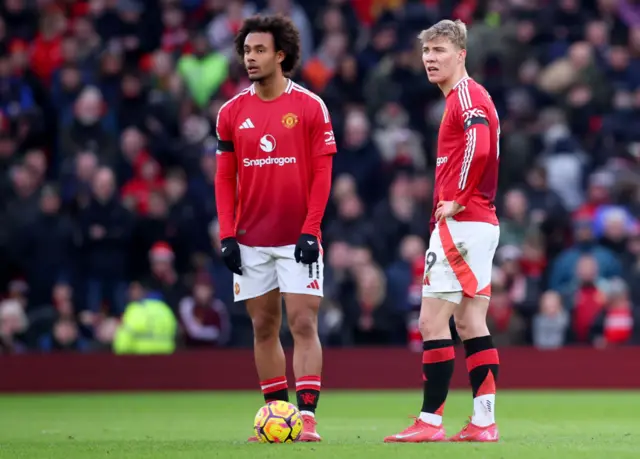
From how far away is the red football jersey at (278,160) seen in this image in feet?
29.9

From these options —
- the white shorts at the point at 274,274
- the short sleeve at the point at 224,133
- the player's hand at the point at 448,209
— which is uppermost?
the short sleeve at the point at 224,133

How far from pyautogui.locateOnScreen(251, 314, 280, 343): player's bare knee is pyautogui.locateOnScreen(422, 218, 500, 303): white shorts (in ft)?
3.65

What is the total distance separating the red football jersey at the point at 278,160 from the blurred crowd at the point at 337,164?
7571 mm

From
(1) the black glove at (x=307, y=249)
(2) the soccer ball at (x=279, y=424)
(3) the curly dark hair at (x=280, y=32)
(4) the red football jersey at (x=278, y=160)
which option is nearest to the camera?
(2) the soccer ball at (x=279, y=424)

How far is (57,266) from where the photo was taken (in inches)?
671

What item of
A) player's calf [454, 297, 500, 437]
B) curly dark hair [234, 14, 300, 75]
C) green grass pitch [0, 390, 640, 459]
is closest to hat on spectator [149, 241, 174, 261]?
green grass pitch [0, 390, 640, 459]

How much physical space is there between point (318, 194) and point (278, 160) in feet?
1.14

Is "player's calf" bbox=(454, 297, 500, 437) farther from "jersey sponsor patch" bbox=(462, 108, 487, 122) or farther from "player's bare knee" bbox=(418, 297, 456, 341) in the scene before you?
"jersey sponsor patch" bbox=(462, 108, 487, 122)

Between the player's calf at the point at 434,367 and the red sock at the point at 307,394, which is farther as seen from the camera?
the red sock at the point at 307,394

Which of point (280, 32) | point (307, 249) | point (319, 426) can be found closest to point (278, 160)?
point (307, 249)

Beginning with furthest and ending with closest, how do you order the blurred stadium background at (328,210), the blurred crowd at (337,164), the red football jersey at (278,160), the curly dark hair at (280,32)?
1. the blurred crowd at (337,164)
2. the blurred stadium background at (328,210)
3. the curly dark hair at (280,32)
4. the red football jersey at (278,160)

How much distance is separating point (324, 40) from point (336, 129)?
78.9 inches

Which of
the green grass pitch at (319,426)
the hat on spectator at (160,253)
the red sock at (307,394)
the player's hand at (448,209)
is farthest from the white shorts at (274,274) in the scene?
the hat on spectator at (160,253)

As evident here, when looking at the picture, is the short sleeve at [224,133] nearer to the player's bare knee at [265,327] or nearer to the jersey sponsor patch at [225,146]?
the jersey sponsor patch at [225,146]
